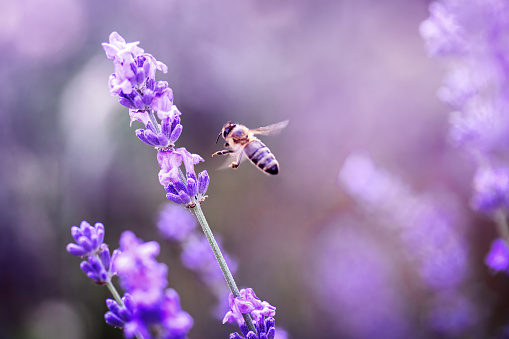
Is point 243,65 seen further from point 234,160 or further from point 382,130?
point 234,160

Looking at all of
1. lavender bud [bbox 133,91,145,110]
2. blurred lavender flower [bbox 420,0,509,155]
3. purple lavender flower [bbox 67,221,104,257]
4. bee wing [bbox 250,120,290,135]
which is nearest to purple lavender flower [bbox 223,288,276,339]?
purple lavender flower [bbox 67,221,104,257]

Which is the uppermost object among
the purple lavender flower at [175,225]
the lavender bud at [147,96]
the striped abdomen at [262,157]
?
the striped abdomen at [262,157]

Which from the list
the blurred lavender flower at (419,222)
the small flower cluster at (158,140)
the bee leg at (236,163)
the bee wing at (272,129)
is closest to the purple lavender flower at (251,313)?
the small flower cluster at (158,140)

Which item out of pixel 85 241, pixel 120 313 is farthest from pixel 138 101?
pixel 120 313

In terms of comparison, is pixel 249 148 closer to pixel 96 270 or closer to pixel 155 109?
pixel 155 109

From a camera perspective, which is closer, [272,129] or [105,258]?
[105,258]

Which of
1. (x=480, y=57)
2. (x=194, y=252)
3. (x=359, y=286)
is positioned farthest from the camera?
(x=359, y=286)

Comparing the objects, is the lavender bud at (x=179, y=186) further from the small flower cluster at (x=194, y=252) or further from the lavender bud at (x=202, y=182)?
the small flower cluster at (x=194, y=252)
